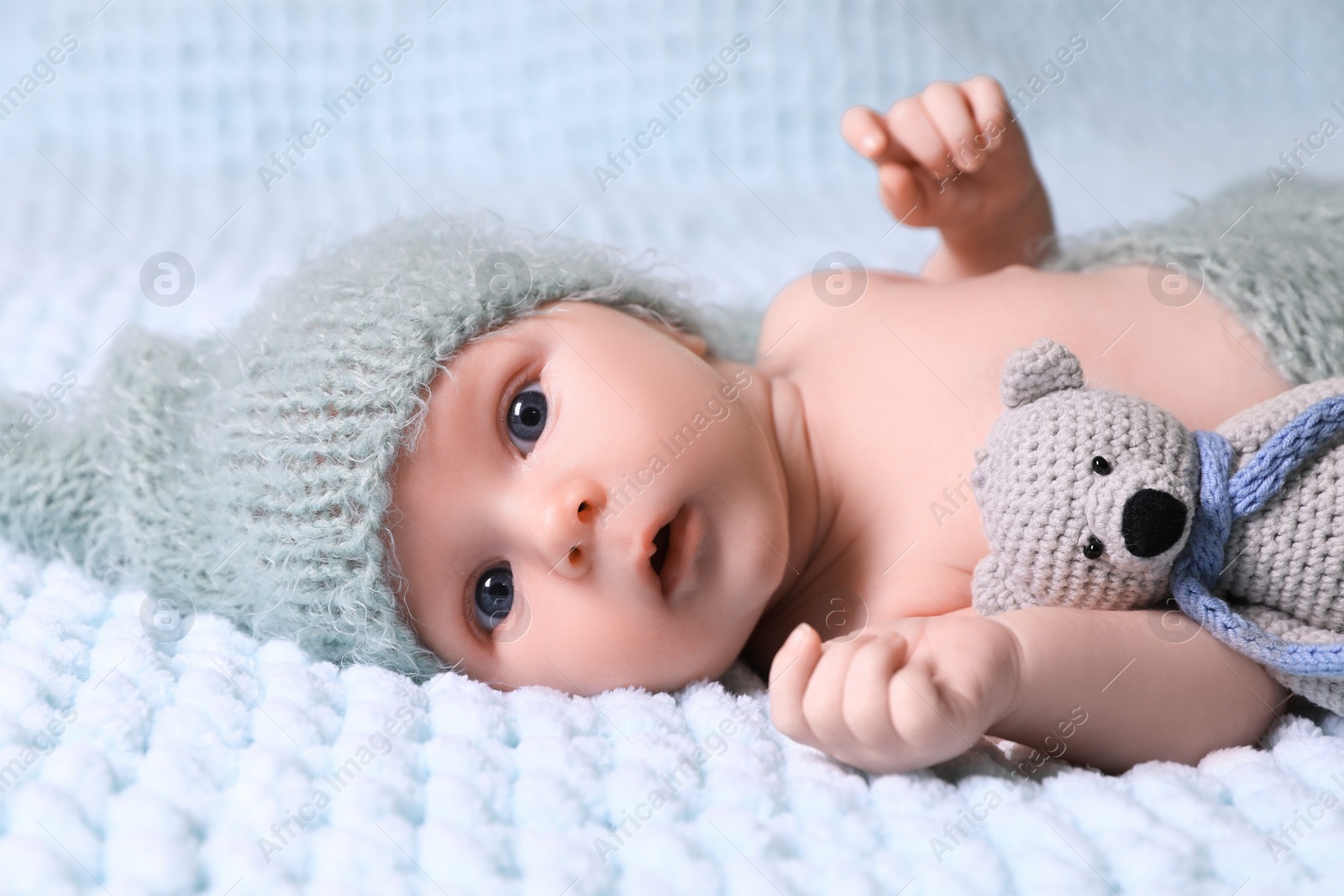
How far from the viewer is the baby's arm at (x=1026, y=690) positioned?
0.91m

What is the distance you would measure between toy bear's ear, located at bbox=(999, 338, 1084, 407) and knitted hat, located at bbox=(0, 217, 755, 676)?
0.52m

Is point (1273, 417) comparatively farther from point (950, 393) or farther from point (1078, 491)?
point (950, 393)

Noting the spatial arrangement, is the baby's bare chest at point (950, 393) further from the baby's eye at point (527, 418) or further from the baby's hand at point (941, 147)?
the baby's eye at point (527, 418)

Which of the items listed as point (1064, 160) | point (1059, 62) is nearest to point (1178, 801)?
point (1064, 160)

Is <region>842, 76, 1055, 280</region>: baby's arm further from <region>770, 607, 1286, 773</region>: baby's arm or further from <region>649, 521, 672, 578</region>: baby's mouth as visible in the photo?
<region>770, 607, 1286, 773</region>: baby's arm

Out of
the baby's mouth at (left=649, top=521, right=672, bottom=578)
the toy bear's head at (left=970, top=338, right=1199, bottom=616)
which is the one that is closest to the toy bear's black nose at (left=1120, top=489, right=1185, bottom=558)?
the toy bear's head at (left=970, top=338, right=1199, bottom=616)

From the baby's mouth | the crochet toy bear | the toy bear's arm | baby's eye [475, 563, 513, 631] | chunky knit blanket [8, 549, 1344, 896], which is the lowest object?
chunky knit blanket [8, 549, 1344, 896]

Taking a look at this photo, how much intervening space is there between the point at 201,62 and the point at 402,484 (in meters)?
1.88

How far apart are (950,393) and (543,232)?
28.9 inches

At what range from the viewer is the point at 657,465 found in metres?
1.16

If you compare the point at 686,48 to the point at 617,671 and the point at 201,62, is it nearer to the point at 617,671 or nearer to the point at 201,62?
the point at 201,62

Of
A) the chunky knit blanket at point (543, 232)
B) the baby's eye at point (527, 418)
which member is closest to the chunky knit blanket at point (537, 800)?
the chunky knit blanket at point (543, 232)

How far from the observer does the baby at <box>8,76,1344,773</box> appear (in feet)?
3.43

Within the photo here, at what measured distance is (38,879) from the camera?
0.81 meters
